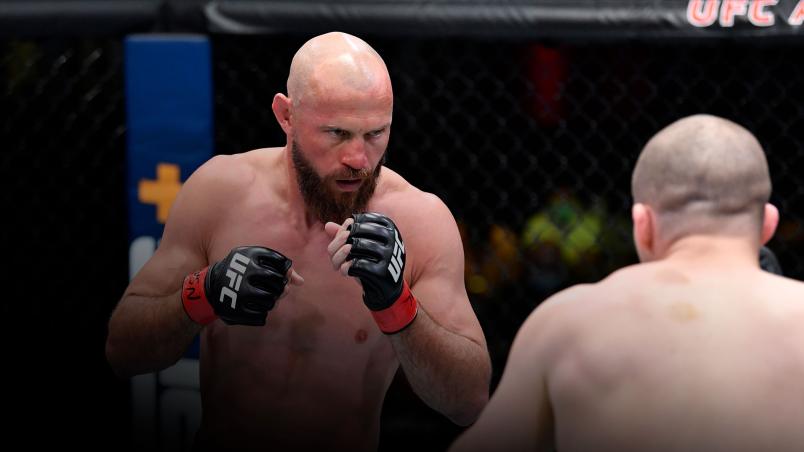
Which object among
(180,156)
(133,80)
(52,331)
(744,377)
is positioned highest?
(133,80)

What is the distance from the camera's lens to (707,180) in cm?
141

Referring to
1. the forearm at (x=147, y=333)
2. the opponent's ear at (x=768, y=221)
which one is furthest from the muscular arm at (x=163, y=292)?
the opponent's ear at (x=768, y=221)

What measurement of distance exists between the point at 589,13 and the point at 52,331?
1.49 m

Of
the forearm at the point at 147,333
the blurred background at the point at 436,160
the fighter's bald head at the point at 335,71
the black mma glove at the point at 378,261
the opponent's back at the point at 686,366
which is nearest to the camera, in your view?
the opponent's back at the point at 686,366

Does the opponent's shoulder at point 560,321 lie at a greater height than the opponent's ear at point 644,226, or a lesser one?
lesser

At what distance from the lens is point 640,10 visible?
Result: 87.3 inches

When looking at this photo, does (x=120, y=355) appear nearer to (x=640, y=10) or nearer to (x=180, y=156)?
(x=180, y=156)

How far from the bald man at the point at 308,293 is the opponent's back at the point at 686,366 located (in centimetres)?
37

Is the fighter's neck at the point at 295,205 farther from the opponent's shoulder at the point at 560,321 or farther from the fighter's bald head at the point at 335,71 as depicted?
the opponent's shoulder at the point at 560,321

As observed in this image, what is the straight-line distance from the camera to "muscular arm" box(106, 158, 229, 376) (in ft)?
6.14

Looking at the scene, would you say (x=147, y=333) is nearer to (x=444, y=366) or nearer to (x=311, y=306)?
(x=311, y=306)

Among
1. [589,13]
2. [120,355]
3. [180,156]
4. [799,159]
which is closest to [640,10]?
[589,13]

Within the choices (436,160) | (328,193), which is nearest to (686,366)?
(328,193)

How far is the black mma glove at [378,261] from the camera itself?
5.29 feet
